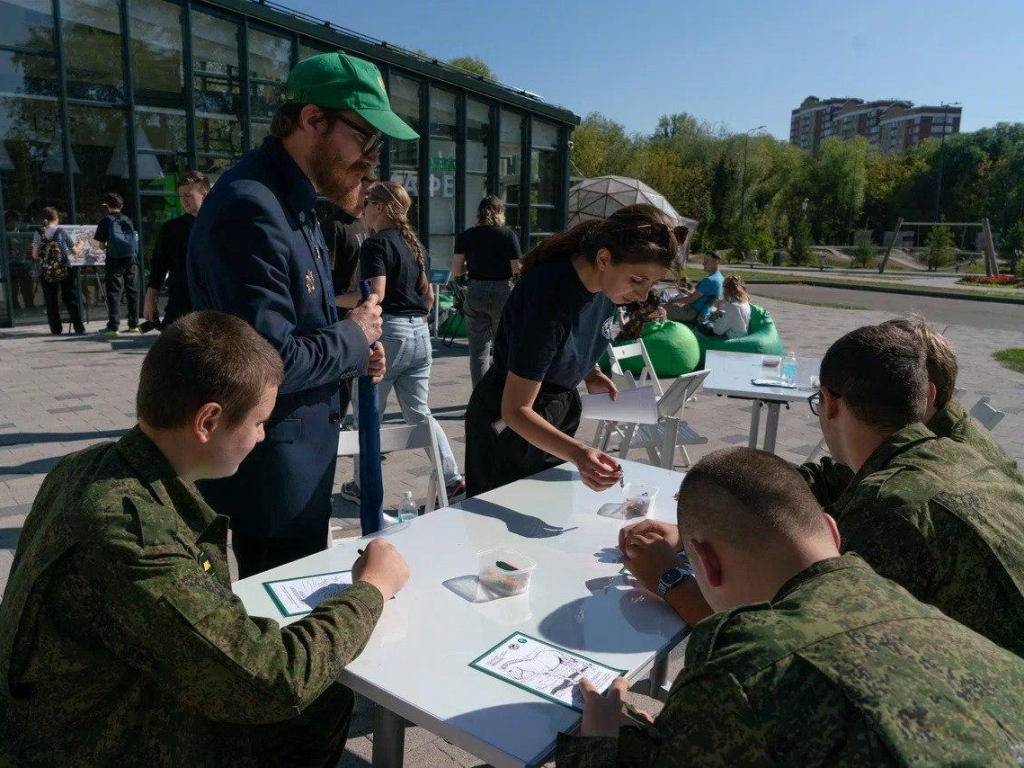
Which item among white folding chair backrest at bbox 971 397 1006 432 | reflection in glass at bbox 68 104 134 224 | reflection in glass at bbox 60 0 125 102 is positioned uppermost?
reflection in glass at bbox 60 0 125 102

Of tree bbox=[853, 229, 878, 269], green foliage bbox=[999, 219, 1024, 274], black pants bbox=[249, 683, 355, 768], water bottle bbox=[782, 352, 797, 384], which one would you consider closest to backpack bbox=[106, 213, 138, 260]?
water bottle bbox=[782, 352, 797, 384]

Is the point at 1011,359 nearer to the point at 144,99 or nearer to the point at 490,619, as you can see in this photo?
the point at 490,619

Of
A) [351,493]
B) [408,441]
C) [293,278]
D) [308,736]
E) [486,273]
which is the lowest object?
[351,493]

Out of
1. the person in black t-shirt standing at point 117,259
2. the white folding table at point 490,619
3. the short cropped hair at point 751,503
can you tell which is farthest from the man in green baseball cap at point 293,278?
the person in black t-shirt standing at point 117,259

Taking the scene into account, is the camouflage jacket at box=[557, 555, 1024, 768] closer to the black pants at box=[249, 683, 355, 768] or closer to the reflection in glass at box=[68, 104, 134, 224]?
the black pants at box=[249, 683, 355, 768]

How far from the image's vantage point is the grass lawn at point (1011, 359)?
34.7 ft

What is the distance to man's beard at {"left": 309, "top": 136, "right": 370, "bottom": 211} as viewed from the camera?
2.17m

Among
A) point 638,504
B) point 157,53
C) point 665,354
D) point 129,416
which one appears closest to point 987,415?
point 638,504

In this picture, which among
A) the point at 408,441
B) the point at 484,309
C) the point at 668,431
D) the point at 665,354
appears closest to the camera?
the point at 408,441

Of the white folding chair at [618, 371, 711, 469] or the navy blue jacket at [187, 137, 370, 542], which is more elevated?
the navy blue jacket at [187, 137, 370, 542]

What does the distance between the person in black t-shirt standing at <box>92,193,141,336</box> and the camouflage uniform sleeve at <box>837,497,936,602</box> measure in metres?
10.4

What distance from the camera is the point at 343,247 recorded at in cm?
509

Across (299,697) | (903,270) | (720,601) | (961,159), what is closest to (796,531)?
(720,601)

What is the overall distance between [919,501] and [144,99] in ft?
39.4
